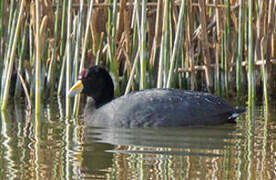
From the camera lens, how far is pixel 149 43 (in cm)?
823

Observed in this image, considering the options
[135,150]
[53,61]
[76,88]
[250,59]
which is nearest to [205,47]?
[250,59]

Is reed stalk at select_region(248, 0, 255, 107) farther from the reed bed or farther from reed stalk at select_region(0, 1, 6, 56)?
reed stalk at select_region(0, 1, 6, 56)

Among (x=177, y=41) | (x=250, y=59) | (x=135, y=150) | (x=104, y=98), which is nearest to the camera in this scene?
(x=135, y=150)

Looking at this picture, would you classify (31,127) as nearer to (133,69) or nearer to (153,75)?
(133,69)

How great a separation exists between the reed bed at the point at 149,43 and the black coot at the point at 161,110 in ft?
0.74

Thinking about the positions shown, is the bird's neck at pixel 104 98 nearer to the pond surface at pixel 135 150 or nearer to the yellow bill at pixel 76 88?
the yellow bill at pixel 76 88

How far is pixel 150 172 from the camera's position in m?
4.77

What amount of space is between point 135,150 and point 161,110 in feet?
4.81

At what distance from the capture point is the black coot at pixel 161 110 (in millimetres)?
7066

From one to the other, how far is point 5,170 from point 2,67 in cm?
355

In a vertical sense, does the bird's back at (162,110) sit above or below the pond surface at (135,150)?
above

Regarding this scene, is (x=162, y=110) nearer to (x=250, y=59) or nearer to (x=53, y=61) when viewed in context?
(x=250, y=59)

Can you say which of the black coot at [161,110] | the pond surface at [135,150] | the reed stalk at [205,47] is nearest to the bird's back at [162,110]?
the black coot at [161,110]

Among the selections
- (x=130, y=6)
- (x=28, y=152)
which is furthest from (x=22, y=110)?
(x=28, y=152)
